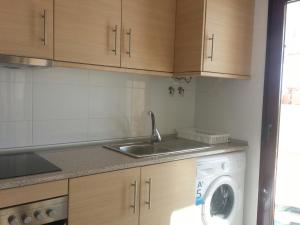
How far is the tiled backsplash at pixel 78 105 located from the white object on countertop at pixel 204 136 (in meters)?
0.13

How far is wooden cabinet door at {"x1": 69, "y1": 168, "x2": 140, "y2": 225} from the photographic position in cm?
138

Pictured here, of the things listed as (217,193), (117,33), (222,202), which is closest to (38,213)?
(117,33)

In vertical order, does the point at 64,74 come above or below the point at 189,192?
above

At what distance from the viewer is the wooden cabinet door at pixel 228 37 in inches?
76.4

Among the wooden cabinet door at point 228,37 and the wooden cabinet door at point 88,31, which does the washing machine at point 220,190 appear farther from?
the wooden cabinet door at point 88,31

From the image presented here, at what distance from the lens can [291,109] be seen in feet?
6.77

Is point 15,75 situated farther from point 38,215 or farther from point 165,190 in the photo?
point 165,190

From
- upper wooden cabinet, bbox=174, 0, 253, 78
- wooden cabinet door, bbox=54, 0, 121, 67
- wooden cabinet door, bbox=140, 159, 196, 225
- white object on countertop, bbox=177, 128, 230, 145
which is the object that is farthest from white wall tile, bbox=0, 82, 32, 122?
white object on countertop, bbox=177, 128, 230, 145

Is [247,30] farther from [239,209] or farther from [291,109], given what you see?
[239,209]

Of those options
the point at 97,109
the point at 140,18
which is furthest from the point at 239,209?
the point at 140,18

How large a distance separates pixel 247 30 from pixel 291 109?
2.29 ft

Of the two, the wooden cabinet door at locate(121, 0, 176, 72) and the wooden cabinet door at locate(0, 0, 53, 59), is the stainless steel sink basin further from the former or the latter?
the wooden cabinet door at locate(0, 0, 53, 59)

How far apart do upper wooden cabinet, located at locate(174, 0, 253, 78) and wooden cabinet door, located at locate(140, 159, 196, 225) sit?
0.70 m

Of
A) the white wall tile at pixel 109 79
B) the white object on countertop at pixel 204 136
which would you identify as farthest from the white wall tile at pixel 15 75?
the white object on countertop at pixel 204 136
